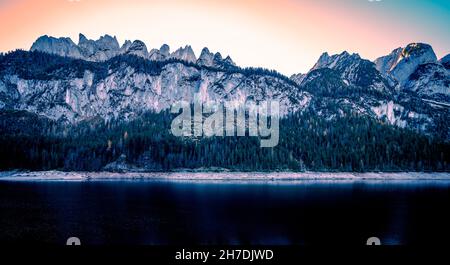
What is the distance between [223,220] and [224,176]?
8087cm

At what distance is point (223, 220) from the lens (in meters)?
47.2

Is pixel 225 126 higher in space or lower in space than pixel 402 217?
higher

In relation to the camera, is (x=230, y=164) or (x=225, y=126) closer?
(x=230, y=164)

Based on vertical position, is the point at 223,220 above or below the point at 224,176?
above

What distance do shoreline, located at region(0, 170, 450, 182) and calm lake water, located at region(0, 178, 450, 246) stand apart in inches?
2275

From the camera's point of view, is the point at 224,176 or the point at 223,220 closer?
the point at 223,220

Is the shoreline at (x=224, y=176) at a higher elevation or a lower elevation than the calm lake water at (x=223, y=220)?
lower

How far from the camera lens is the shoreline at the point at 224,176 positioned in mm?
124250

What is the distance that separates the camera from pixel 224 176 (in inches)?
5039

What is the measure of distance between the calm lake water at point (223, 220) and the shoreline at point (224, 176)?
5777cm

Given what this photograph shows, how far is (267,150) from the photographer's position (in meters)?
148
